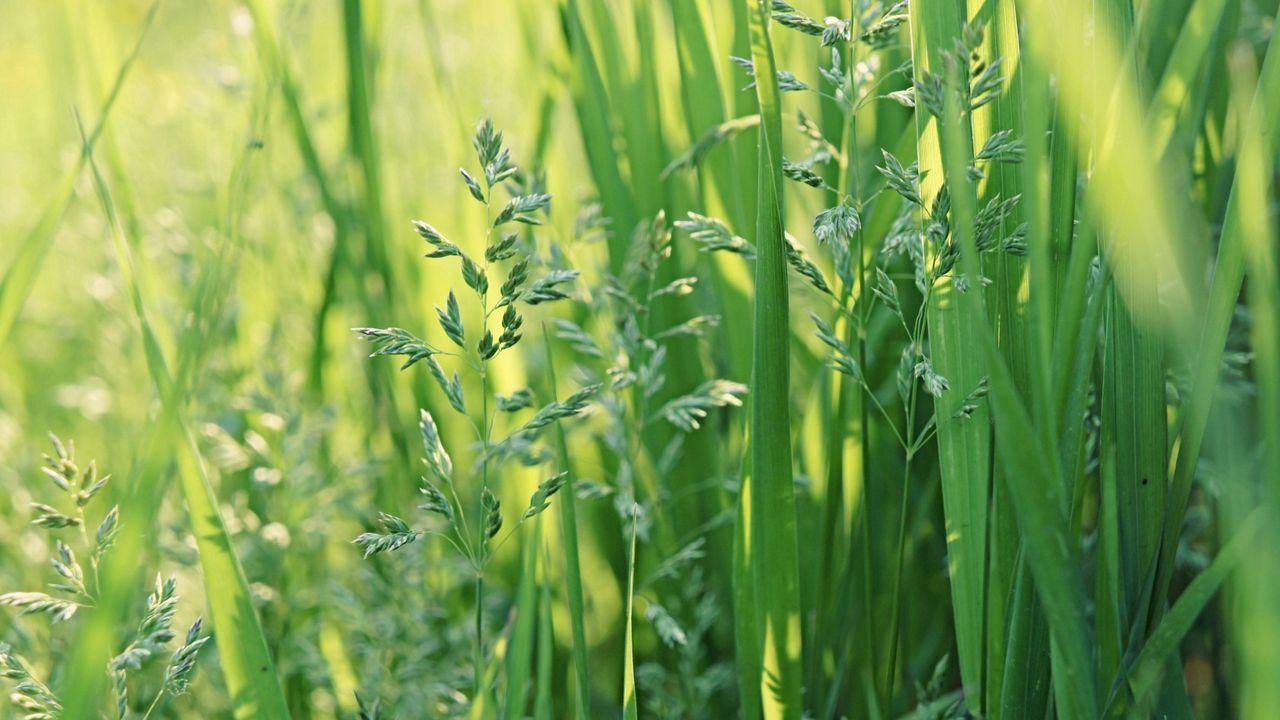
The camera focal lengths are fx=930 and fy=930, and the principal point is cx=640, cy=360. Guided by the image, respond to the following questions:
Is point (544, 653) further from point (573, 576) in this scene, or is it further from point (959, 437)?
point (959, 437)

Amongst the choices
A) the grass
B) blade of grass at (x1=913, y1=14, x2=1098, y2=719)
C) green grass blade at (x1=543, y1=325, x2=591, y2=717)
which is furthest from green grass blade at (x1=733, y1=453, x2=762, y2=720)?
blade of grass at (x1=913, y1=14, x2=1098, y2=719)

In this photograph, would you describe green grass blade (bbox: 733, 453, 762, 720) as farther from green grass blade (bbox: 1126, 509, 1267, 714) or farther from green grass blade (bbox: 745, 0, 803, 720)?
green grass blade (bbox: 1126, 509, 1267, 714)

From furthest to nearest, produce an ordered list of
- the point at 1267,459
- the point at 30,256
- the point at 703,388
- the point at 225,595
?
1. the point at 703,388
2. the point at 30,256
3. the point at 225,595
4. the point at 1267,459

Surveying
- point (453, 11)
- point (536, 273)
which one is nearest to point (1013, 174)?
point (536, 273)

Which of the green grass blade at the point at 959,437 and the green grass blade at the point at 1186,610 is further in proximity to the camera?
the green grass blade at the point at 959,437

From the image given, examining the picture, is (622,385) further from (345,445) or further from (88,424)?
(88,424)

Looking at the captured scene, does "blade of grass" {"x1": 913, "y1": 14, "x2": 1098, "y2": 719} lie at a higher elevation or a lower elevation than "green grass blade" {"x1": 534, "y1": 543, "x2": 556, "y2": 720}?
higher

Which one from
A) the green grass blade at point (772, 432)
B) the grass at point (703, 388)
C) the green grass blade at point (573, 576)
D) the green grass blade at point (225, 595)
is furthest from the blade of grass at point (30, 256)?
the green grass blade at point (772, 432)

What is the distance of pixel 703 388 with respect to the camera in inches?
35.2

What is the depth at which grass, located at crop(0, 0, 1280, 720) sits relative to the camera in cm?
62

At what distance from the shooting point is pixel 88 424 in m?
1.66

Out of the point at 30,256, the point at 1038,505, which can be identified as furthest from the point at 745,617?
the point at 30,256

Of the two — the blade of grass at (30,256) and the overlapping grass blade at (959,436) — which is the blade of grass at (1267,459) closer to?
the overlapping grass blade at (959,436)

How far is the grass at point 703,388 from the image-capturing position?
2.03 ft
